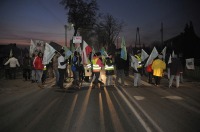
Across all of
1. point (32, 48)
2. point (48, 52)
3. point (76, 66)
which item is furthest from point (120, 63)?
point (32, 48)

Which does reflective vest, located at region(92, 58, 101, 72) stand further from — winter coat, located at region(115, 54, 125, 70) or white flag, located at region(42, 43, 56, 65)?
white flag, located at region(42, 43, 56, 65)

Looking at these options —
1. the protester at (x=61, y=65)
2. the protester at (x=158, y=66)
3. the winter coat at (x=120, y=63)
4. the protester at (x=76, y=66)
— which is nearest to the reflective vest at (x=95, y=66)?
the protester at (x=76, y=66)

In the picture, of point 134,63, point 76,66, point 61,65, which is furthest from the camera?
point 134,63

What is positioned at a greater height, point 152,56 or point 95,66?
point 152,56

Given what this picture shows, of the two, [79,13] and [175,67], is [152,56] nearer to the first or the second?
[175,67]

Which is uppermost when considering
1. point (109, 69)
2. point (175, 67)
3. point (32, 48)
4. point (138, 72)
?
point (32, 48)

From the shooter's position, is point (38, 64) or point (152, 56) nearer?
point (152, 56)

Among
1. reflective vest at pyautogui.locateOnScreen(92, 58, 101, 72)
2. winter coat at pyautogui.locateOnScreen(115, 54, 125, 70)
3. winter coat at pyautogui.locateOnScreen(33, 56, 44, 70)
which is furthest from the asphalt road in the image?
winter coat at pyautogui.locateOnScreen(33, 56, 44, 70)

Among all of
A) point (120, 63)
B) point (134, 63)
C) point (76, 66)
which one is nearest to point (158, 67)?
point (134, 63)

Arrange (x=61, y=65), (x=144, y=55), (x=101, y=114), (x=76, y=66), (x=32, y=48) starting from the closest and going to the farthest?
1. (x=101, y=114)
2. (x=61, y=65)
3. (x=76, y=66)
4. (x=144, y=55)
5. (x=32, y=48)

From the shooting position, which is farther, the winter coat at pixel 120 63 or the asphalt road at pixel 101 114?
the winter coat at pixel 120 63

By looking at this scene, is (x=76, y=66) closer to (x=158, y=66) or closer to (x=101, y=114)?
(x=158, y=66)

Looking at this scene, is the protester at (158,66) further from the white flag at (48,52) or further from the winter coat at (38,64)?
the winter coat at (38,64)

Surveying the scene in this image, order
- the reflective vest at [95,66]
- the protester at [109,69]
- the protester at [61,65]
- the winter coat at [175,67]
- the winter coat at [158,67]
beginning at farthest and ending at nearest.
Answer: the winter coat at [158,67]
the protester at [109,69]
the winter coat at [175,67]
the reflective vest at [95,66]
the protester at [61,65]
